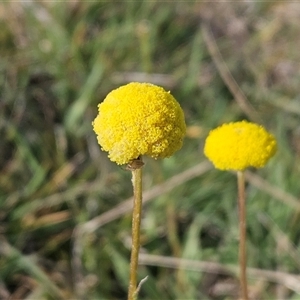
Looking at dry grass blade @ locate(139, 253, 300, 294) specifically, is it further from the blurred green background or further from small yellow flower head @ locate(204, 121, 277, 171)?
small yellow flower head @ locate(204, 121, 277, 171)

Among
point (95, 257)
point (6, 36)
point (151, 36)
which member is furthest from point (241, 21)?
point (95, 257)

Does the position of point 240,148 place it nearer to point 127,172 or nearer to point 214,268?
point 214,268

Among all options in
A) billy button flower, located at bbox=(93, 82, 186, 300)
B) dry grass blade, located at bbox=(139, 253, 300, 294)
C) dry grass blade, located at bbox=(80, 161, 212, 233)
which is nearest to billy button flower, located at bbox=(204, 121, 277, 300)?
billy button flower, located at bbox=(93, 82, 186, 300)

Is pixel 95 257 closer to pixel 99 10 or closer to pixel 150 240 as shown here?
pixel 150 240

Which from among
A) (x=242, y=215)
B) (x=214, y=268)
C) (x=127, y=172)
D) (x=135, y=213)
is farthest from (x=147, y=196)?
(x=135, y=213)

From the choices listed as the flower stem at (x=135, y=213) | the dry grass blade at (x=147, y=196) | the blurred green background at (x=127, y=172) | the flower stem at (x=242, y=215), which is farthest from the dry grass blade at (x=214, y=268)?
the flower stem at (x=135, y=213)

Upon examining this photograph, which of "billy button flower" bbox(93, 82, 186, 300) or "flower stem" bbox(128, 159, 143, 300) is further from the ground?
"billy button flower" bbox(93, 82, 186, 300)
